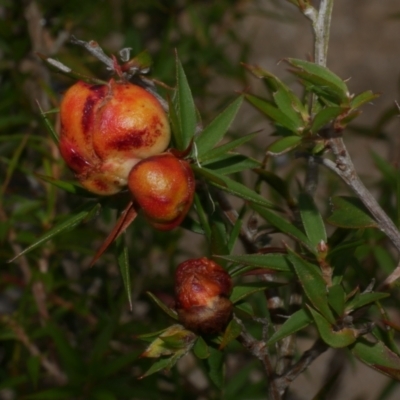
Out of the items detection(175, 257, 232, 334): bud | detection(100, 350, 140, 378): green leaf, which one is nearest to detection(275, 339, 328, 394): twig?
detection(175, 257, 232, 334): bud

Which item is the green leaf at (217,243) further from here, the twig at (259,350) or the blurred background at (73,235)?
the blurred background at (73,235)

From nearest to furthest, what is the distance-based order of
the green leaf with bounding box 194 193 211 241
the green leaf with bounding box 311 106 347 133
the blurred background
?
1. the green leaf with bounding box 311 106 347 133
2. the green leaf with bounding box 194 193 211 241
3. the blurred background

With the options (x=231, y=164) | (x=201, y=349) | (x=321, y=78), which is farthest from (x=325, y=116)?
(x=201, y=349)

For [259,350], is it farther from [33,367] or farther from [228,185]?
[33,367]

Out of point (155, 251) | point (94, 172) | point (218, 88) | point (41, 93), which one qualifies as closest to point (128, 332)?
point (155, 251)

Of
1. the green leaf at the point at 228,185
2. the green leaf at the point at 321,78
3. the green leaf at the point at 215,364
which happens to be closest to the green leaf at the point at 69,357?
the green leaf at the point at 215,364

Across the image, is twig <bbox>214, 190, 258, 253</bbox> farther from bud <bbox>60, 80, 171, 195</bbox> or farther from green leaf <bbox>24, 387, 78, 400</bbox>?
green leaf <bbox>24, 387, 78, 400</bbox>
